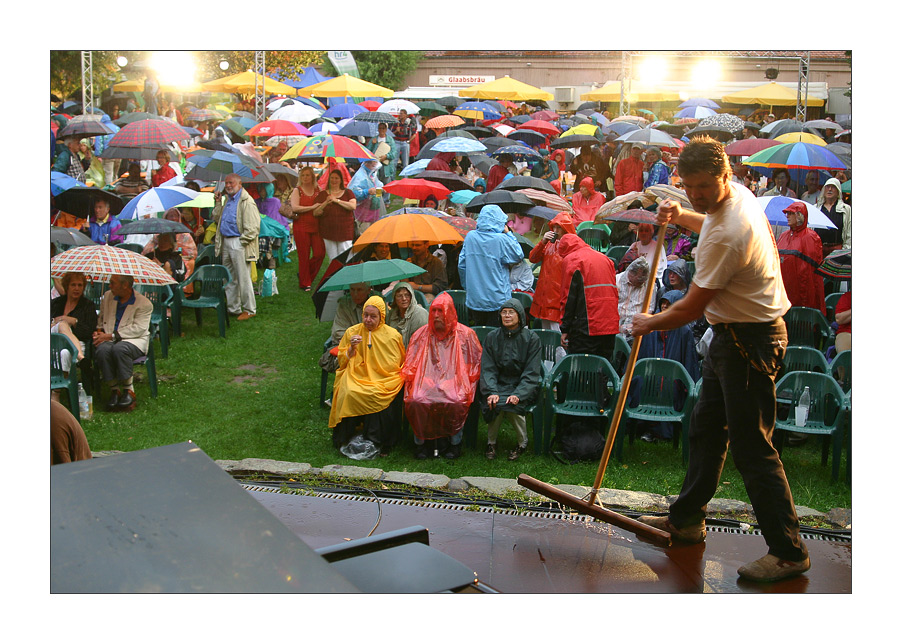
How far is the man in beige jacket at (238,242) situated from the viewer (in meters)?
11.3

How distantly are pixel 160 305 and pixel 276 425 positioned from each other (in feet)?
8.55

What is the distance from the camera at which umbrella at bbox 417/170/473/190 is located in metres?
13.9

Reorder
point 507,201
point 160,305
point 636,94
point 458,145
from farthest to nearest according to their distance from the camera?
point 636,94, point 458,145, point 507,201, point 160,305

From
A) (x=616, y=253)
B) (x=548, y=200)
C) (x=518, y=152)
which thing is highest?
(x=518, y=152)

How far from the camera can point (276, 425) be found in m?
8.19

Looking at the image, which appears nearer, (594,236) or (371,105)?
(594,236)

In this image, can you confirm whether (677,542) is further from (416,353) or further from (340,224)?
(340,224)

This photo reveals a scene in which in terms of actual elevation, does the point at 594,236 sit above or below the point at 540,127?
below

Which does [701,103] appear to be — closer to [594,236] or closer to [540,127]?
[540,127]

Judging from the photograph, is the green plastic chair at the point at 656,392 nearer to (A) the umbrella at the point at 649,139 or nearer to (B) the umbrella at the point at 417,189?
(B) the umbrella at the point at 417,189

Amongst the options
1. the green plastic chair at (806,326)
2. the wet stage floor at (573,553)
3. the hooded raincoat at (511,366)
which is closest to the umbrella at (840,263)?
the green plastic chair at (806,326)

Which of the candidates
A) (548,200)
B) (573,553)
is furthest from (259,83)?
(573,553)

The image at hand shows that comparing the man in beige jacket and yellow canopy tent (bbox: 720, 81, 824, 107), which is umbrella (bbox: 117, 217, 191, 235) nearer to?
the man in beige jacket

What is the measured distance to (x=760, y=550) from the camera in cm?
443
